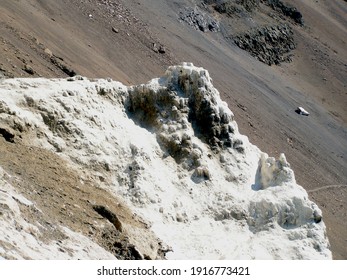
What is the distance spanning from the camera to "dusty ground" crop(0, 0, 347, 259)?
28250mm

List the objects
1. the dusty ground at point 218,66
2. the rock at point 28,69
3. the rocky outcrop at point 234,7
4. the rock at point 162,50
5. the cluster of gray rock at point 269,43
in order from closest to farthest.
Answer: the rock at point 28,69 → the dusty ground at point 218,66 → the rock at point 162,50 → the cluster of gray rock at point 269,43 → the rocky outcrop at point 234,7

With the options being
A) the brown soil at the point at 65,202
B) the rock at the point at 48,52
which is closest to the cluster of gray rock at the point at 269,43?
the rock at the point at 48,52

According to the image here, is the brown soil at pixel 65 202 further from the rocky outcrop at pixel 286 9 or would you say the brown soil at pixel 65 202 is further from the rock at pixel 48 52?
the rocky outcrop at pixel 286 9

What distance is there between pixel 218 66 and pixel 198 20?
7.46 meters

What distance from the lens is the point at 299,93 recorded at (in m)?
48.5

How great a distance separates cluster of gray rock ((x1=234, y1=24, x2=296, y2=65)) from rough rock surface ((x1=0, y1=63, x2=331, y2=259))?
37.1m

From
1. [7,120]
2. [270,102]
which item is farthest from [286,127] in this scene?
[7,120]

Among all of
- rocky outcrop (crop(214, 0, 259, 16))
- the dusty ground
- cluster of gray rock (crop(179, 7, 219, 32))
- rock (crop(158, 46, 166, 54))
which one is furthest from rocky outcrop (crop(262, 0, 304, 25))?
rock (crop(158, 46, 166, 54))

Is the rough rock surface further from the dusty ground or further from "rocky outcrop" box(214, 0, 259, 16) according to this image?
"rocky outcrop" box(214, 0, 259, 16)

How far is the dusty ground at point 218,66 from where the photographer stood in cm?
2825

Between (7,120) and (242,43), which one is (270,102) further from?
(7,120)

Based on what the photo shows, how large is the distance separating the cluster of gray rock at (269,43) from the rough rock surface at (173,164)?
122ft

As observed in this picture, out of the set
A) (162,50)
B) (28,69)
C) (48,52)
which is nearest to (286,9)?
(162,50)
